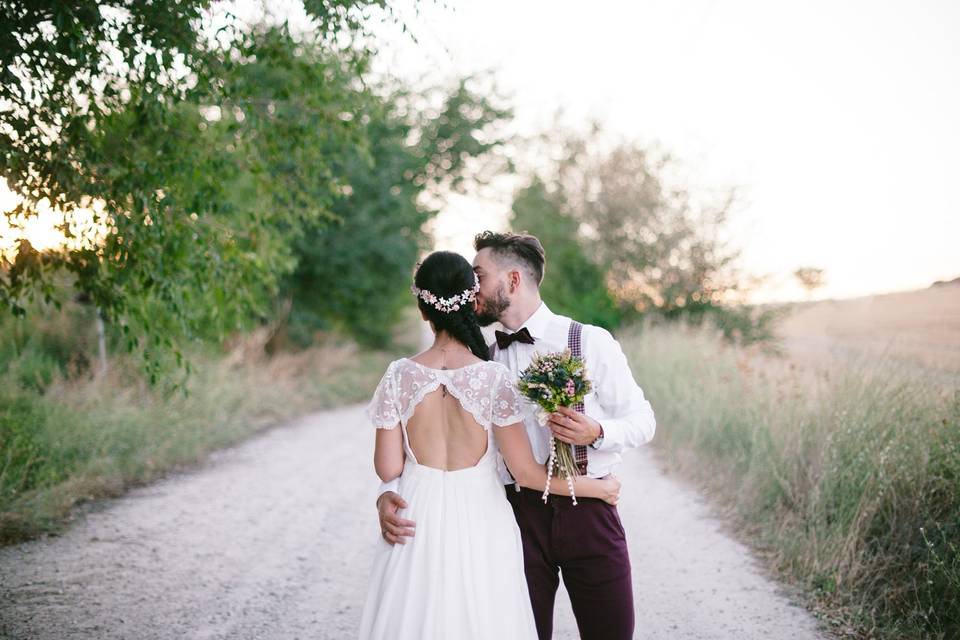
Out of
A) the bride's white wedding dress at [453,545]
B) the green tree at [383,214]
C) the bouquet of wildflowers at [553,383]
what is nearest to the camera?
the bouquet of wildflowers at [553,383]

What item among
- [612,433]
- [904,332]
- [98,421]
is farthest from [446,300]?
[98,421]

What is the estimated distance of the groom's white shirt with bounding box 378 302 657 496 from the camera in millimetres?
2730

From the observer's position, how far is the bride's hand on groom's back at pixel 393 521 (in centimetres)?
274

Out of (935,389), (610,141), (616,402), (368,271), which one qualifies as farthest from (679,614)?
(610,141)

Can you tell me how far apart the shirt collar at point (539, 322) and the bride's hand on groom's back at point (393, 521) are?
2.98 ft

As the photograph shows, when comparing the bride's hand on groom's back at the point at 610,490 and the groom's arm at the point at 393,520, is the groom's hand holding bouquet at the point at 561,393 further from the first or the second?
the groom's arm at the point at 393,520

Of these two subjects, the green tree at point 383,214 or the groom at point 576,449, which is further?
the green tree at point 383,214

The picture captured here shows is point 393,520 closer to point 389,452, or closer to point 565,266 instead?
point 389,452

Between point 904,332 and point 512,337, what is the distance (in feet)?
15.9

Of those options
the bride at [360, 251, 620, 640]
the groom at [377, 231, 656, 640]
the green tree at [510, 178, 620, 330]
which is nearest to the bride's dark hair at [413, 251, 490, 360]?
the bride at [360, 251, 620, 640]

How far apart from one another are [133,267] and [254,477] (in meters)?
4.00

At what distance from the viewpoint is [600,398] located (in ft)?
9.59

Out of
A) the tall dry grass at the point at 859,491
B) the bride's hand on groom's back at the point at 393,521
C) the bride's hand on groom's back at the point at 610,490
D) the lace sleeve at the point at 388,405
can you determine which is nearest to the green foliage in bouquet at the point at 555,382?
the bride's hand on groom's back at the point at 610,490

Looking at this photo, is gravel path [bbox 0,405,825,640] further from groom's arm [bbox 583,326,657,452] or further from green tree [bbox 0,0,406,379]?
groom's arm [bbox 583,326,657,452]
